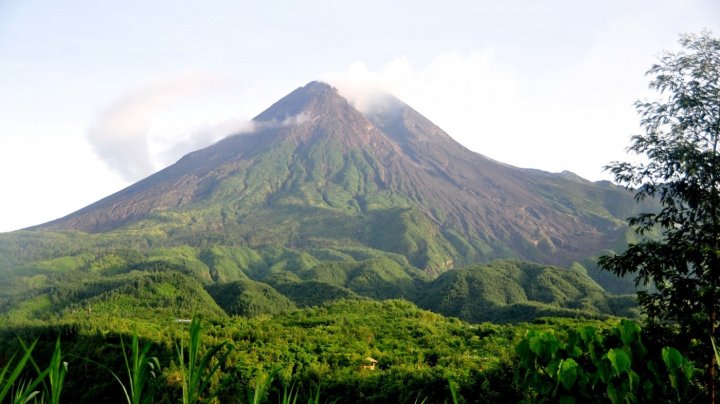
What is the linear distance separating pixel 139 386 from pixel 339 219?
180 m

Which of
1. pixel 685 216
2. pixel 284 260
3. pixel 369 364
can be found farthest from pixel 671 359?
pixel 284 260

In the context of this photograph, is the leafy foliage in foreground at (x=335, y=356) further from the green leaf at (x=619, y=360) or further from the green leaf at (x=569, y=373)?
the green leaf at (x=619, y=360)

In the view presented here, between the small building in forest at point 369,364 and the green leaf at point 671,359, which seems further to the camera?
the small building in forest at point 369,364

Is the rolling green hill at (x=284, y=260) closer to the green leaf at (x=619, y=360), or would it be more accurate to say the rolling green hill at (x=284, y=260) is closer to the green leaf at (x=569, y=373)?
the green leaf at (x=569, y=373)

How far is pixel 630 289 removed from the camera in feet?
435

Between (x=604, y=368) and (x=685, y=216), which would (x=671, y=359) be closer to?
(x=604, y=368)

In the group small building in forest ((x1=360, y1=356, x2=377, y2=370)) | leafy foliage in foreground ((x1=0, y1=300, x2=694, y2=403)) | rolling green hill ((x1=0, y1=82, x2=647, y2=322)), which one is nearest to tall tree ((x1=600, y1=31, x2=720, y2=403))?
leafy foliage in foreground ((x1=0, y1=300, x2=694, y2=403))

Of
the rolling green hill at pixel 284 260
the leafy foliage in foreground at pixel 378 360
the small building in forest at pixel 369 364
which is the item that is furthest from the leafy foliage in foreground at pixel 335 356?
the rolling green hill at pixel 284 260

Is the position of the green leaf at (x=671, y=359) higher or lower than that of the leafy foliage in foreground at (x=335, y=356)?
higher

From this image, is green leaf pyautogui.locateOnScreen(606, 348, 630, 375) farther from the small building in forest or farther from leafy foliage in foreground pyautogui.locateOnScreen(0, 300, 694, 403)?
the small building in forest

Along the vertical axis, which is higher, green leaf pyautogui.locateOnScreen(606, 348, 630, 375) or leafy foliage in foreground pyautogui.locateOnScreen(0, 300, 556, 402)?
green leaf pyautogui.locateOnScreen(606, 348, 630, 375)

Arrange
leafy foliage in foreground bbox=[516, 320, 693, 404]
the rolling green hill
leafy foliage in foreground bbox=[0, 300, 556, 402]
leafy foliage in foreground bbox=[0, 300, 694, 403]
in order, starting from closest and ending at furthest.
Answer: leafy foliage in foreground bbox=[0, 300, 694, 403]
leafy foliage in foreground bbox=[516, 320, 693, 404]
leafy foliage in foreground bbox=[0, 300, 556, 402]
the rolling green hill

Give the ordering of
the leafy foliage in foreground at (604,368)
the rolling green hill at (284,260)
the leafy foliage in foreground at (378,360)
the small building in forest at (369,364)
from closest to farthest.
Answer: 1. the leafy foliage in foreground at (378,360)
2. the leafy foliage in foreground at (604,368)
3. the small building in forest at (369,364)
4. the rolling green hill at (284,260)

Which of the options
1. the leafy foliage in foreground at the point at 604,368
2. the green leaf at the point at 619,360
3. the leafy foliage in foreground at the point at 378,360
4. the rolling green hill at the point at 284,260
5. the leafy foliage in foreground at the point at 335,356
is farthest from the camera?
the rolling green hill at the point at 284,260
